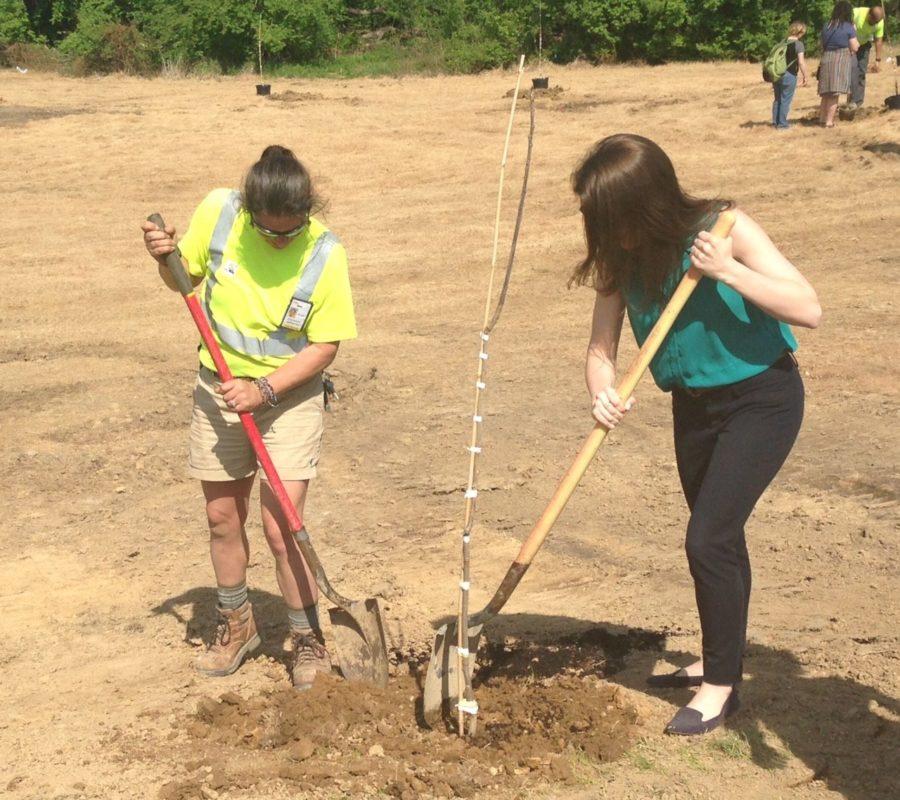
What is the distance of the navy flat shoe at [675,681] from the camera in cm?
395

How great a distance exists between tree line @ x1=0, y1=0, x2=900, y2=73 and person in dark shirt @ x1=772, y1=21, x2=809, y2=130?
25.5 feet

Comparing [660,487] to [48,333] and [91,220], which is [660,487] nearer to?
[48,333]

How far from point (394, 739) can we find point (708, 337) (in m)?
1.58

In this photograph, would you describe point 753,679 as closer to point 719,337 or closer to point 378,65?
point 719,337

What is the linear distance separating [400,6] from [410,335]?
22.5 m

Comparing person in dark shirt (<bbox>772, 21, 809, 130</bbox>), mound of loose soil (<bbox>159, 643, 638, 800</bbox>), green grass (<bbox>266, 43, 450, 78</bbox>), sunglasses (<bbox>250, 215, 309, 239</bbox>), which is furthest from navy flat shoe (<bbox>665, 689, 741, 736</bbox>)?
green grass (<bbox>266, 43, 450, 78</bbox>)

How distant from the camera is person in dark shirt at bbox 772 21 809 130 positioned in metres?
14.2

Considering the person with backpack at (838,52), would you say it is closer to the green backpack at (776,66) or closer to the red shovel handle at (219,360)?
the green backpack at (776,66)

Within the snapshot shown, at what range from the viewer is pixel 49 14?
108ft

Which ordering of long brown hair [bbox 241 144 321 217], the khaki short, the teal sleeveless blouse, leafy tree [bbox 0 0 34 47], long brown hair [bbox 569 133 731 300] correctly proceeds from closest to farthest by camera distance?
1. long brown hair [bbox 569 133 731 300]
2. the teal sleeveless blouse
3. long brown hair [bbox 241 144 321 217]
4. the khaki short
5. leafy tree [bbox 0 0 34 47]

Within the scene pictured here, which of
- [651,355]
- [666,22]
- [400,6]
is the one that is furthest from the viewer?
[400,6]

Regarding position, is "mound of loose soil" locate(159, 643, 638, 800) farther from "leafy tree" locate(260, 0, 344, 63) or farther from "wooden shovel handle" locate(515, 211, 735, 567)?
"leafy tree" locate(260, 0, 344, 63)

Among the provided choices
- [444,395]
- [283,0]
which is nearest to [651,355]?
[444,395]

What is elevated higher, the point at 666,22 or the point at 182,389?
the point at 666,22
